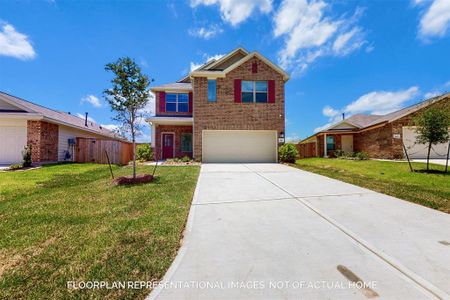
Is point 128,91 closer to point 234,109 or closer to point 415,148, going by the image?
point 234,109

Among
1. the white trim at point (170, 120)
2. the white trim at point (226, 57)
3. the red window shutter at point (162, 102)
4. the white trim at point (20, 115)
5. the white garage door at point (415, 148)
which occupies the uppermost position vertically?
the white trim at point (226, 57)

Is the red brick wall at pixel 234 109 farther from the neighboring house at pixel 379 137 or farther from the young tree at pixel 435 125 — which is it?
the neighboring house at pixel 379 137

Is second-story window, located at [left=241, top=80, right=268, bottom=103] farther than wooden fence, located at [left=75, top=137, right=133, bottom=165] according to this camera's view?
Yes

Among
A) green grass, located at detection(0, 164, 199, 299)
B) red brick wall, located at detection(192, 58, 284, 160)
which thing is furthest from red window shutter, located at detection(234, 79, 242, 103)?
green grass, located at detection(0, 164, 199, 299)

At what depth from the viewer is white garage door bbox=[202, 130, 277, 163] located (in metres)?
14.9

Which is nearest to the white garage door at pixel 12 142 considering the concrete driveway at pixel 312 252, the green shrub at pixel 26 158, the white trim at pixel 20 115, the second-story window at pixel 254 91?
the white trim at pixel 20 115

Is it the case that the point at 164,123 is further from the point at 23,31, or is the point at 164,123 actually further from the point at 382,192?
the point at 382,192

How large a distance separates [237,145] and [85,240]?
12513 millimetres

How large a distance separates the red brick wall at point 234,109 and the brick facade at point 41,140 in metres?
9.48

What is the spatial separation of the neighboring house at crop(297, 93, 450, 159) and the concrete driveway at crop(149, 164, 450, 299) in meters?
9.72

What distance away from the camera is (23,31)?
10.2 m

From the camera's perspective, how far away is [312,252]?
2668mm

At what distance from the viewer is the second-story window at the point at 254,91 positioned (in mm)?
14797

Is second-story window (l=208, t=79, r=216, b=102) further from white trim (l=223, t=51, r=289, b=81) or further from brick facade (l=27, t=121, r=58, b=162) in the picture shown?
brick facade (l=27, t=121, r=58, b=162)
